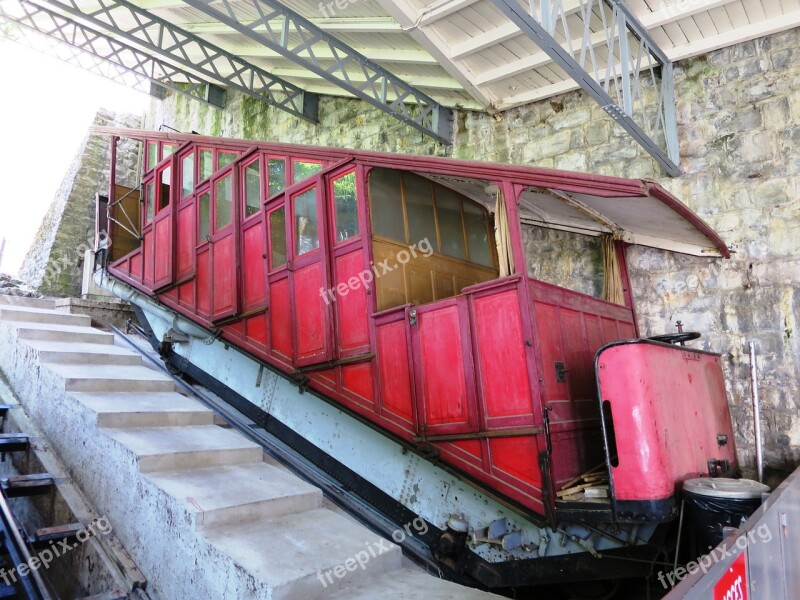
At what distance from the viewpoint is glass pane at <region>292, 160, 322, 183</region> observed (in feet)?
19.5

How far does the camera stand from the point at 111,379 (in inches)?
188

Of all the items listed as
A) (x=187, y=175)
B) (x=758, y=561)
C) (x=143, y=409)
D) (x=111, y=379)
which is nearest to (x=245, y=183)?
(x=187, y=175)

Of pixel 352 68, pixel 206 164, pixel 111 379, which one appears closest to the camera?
pixel 111 379

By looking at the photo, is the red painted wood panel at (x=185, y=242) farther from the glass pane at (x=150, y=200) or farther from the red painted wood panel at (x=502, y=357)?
the red painted wood panel at (x=502, y=357)

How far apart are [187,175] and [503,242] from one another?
570 cm

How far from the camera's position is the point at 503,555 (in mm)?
4168

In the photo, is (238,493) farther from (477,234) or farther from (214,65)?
(214,65)

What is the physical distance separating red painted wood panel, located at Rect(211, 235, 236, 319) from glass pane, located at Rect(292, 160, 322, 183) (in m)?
1.30

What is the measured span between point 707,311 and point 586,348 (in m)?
2.07

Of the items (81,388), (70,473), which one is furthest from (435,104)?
(70,473)

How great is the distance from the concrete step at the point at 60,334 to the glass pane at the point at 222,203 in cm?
195

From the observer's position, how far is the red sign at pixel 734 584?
1543mm

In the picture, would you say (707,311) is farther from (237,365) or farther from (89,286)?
(89,286)

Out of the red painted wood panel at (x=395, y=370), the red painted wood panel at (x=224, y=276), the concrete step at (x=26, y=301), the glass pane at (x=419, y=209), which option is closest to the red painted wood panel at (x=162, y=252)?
the red painted wood panel at (x=224, y=276)
